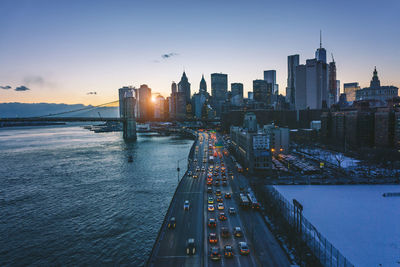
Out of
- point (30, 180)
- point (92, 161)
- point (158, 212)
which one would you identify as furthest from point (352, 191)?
point (92, 161)

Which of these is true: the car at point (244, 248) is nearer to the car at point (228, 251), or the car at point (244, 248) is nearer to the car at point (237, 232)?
the car at point (228, 251)

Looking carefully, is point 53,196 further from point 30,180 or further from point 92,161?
point 92,161

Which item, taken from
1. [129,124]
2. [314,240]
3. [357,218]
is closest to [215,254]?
[314,240]

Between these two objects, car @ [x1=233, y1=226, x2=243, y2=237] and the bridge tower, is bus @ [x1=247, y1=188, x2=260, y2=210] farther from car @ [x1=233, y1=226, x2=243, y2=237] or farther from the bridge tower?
the bridge tower

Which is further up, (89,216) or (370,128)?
(370,128)

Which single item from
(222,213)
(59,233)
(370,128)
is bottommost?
(59,233)

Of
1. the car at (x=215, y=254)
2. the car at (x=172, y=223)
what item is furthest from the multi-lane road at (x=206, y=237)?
the car at (x=172, y=223)
